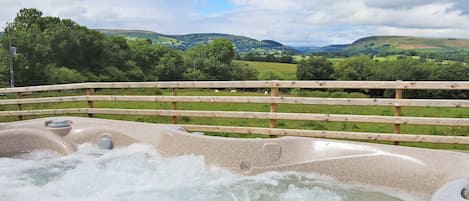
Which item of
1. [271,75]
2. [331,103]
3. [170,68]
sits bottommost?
[271,75]

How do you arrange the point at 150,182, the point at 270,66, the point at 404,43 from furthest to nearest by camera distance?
the point at 404,43
the point at 270,66
the point at 150,182

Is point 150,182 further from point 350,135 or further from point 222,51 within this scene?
point 222,51

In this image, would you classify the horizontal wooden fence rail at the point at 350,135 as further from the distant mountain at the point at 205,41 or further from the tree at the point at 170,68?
the distant mountain at the point at 205,41

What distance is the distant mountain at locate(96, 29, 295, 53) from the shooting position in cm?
5147

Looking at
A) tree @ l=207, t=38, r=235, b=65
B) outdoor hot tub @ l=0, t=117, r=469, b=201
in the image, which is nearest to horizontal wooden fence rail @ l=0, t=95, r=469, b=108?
outdoor hot tub @ l=0, t=117, r=469, b=201

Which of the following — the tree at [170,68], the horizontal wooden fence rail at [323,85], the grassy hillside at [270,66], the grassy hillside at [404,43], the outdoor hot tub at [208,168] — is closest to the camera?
the outdoor hot tub at [208,168]

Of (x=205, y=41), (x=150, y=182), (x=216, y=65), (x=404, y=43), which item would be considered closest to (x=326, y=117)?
(x=150, y=182)

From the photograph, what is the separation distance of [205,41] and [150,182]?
51.7m

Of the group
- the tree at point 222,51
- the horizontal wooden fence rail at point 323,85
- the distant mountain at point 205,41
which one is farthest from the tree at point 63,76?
the horizontal wooden fence rail at point 323,85

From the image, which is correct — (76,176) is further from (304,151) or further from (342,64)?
(342,64)

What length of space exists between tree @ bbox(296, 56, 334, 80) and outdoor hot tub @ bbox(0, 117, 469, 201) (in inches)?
888

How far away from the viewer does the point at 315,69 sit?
27.5 metres

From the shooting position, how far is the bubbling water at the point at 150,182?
10.9 feet

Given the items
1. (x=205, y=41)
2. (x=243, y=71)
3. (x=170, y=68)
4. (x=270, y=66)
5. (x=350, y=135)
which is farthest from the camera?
(x=205, y=41)
